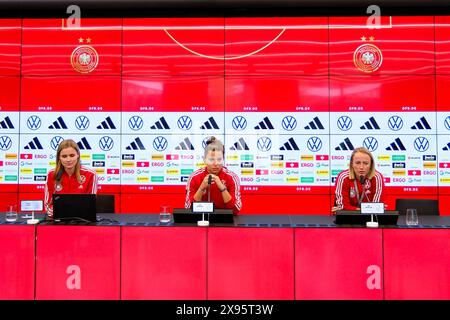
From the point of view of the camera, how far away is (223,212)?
2766 mm

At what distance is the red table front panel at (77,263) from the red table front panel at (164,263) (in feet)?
0.25

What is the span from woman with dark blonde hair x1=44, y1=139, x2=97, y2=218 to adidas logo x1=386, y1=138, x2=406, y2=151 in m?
3.32

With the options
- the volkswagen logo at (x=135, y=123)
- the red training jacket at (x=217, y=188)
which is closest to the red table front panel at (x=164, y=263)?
the red training jacket at (x=217, y=188)

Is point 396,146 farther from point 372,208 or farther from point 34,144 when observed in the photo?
point 34,144

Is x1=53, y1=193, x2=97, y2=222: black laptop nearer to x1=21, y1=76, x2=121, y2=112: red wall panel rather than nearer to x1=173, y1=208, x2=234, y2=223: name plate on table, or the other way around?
x1=173, y1=208, x2=234, y2=223: name plate on table

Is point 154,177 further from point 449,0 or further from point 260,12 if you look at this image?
point 449,0

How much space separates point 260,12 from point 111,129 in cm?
227

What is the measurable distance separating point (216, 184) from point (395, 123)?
2.62m

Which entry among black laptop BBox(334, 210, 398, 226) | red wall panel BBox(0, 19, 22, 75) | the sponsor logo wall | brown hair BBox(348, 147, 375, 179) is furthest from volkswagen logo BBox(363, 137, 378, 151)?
red wall panel BBox(0, 19, 22, 75)

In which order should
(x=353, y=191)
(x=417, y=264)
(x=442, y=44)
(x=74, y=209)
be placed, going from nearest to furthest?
(x=417, y=264) → (x=74, y=209) → (x=353, y=191) → (x=442, y=44)

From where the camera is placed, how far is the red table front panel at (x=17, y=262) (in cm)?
254

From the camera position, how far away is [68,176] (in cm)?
350

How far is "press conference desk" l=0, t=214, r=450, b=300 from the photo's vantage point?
97.0 inches

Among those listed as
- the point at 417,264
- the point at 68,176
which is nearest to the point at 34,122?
the point at 68,176
